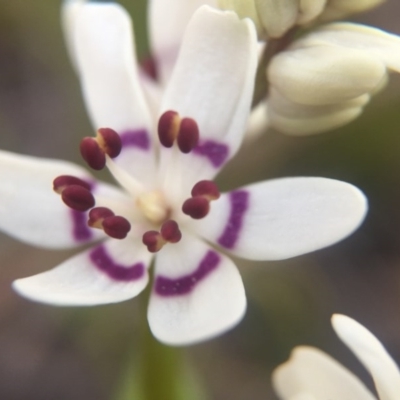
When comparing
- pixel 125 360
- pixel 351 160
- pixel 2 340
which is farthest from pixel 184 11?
pixel 2 340

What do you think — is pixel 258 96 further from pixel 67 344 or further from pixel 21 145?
pixel 21 145

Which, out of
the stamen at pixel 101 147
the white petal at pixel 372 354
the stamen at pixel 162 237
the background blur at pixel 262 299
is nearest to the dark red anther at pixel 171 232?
the stamen at pixel 162 237

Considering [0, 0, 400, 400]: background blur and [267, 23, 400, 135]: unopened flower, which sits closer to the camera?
[267, 23, 400, 135]: unopened flower

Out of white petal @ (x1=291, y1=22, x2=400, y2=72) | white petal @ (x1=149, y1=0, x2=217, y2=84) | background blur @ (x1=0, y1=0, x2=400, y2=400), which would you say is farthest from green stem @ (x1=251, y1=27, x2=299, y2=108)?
background blur @ (x1=0, y1=0, x2=400, y2=400)

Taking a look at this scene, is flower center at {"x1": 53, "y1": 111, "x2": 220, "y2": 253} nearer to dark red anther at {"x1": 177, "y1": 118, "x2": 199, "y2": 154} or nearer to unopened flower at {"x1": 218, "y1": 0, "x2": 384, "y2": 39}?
dark red anther at {"x1": 177, "y1": 118, "x2": 199, "y2": 154}

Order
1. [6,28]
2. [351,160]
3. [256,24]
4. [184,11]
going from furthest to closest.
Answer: [6,28]
[351,160]
[184,11]
[256,24]

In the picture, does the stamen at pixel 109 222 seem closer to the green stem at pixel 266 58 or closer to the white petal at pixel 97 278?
the white petal at pixel 97 278
